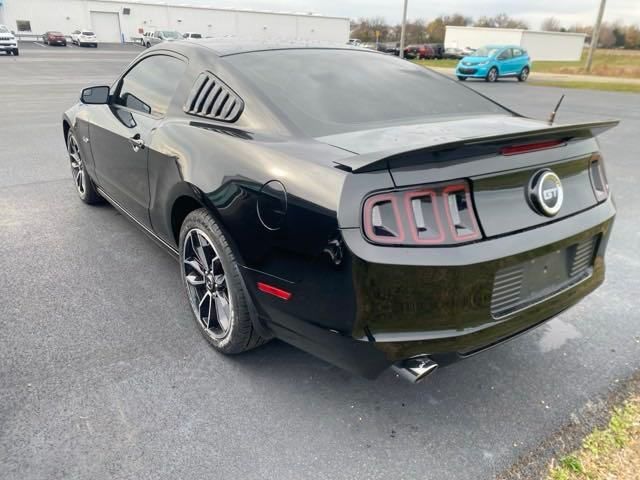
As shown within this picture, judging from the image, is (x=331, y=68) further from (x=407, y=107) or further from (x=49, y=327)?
(x=49, y=327)

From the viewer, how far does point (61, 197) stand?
519cm

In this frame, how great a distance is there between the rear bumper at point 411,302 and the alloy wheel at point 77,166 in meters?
3.51

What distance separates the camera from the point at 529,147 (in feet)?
6.70

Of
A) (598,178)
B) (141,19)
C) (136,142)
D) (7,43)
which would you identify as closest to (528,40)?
(141,19)

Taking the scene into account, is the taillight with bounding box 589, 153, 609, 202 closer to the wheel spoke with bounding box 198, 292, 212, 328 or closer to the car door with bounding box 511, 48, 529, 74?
the wheel spoke with bounding box 198, 292, 212, 328

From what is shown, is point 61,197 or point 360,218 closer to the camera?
point 360,218

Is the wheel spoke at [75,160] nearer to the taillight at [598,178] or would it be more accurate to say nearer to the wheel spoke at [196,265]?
the wheel spoke at [196,265]

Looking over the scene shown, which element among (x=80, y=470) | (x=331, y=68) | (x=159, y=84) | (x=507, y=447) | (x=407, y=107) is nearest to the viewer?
(x=80, y=470)

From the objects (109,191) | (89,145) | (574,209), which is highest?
(574,209)

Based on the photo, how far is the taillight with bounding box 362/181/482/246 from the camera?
1789 mm

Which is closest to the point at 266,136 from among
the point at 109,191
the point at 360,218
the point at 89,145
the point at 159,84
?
the point at 360,218

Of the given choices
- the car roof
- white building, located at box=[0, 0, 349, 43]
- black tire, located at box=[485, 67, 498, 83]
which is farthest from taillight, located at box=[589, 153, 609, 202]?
white building, located at box=[0, 0, 349, 43]

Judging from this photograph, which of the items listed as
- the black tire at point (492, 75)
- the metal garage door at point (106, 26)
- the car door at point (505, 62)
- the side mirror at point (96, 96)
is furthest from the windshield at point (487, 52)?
the metal garage door at point (106, 26)

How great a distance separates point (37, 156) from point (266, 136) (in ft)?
19.1
